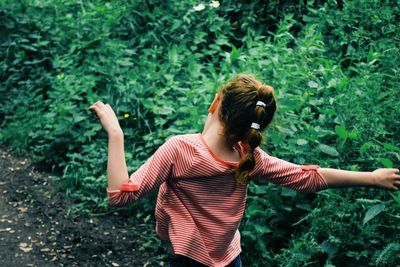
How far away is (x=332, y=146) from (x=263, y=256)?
2.62ft

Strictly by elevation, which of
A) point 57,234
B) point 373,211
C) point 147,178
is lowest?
point 57,234

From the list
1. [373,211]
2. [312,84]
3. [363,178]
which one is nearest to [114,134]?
[363,178]

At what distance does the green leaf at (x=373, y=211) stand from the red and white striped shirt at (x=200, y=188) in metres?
0.71

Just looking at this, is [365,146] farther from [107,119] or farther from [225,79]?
[107,119]

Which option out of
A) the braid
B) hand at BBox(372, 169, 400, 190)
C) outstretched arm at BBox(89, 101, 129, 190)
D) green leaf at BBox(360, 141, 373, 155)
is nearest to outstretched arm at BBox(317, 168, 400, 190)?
hand at BBox(372, 169, 400, 190)

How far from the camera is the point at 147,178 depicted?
2.30 meters

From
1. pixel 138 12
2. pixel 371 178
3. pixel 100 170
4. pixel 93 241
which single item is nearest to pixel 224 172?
pixel 371 178

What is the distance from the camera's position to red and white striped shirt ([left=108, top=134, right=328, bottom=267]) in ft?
7.74

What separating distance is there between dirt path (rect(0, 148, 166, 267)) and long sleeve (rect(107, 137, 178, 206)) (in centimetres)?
194

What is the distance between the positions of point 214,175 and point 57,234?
7.84 ft

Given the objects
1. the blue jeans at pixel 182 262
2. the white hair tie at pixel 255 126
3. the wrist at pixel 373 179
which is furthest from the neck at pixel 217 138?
the wrist at pixel 373 179

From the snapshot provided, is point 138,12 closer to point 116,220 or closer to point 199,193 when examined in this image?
point 116,220

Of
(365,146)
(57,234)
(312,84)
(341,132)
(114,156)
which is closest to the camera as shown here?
(114,156)

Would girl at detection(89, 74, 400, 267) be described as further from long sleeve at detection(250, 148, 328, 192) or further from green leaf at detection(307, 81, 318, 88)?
green leaf at detection(307, 81, 318, 88)
